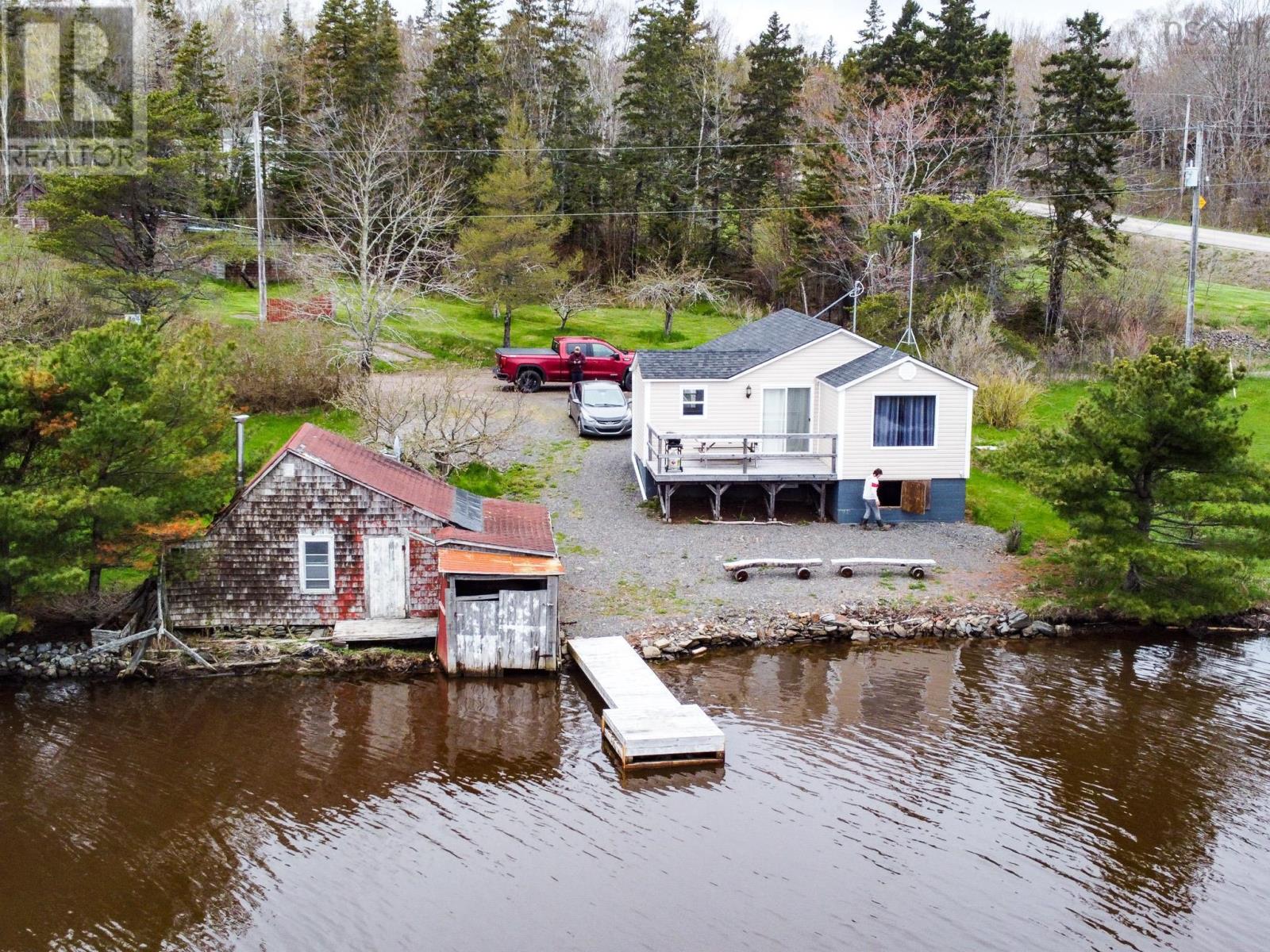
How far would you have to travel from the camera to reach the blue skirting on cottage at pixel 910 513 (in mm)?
→ 28719

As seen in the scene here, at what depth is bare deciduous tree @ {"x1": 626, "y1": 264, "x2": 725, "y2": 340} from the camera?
49.4 m

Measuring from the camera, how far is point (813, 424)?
3011 centimetres

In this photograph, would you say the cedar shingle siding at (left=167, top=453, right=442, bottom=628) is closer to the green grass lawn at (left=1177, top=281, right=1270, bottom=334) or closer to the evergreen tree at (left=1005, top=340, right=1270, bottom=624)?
the evergreen tree at (left=1005, top=340, right=1270, bottom=624)

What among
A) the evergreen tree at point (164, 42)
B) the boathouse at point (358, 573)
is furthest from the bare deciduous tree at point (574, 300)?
the boathouse at point (358, 573)

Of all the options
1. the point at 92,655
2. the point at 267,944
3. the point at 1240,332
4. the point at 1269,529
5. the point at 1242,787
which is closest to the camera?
the point at 267,944

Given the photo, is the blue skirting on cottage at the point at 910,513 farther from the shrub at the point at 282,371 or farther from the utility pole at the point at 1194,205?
the shrub at the point at 282,371

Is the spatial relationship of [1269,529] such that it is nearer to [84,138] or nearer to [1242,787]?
[1242,787]

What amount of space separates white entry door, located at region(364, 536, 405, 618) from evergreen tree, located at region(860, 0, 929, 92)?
3572 centimetres

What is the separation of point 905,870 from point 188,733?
11321mm

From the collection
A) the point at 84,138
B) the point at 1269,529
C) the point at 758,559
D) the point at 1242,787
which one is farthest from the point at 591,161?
the point at 1242,787

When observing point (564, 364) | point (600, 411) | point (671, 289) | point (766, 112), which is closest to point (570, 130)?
point (766, 112)

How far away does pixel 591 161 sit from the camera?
188ft

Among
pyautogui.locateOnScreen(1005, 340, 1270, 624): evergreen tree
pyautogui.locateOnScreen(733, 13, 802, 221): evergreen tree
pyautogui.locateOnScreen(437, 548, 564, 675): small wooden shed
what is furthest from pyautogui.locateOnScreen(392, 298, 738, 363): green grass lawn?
pyautogui.locateOnScreen(1005, 340, 1270, 624): evergreen tree

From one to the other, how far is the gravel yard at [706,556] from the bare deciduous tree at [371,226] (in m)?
10.9
